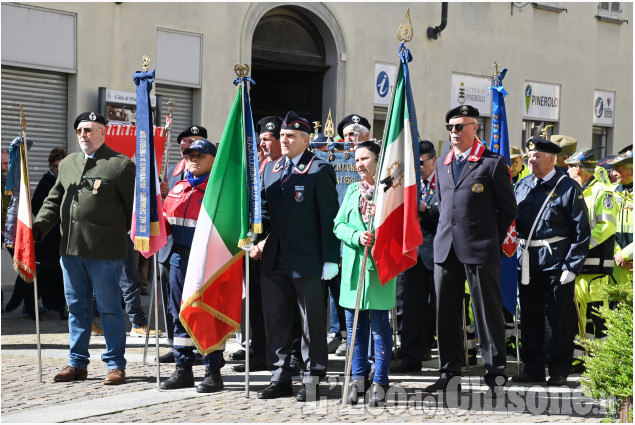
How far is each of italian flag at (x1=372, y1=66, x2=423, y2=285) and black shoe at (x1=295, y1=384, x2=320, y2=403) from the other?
3.18 ft

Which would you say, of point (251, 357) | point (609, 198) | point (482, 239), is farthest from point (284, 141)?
point (609, 198)

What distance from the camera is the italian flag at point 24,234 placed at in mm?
8406

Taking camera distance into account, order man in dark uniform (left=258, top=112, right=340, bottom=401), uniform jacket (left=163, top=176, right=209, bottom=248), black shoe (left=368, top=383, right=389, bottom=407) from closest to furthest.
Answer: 1. black shoe (left=368, top=383, right=389, bottom=407)
2. man in dark uniform (left=258, top=112, right=340, bottom=401)
3. uniform jacket (left=163, top=176, right=209, bottom=248)

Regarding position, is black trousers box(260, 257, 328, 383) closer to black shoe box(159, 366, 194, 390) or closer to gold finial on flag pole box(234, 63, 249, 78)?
black shoe box(159, 366, 194, 390)

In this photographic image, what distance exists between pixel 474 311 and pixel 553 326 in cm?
96

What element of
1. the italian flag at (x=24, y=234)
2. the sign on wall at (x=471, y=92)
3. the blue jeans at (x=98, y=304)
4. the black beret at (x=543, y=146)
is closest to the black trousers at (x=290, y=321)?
the blue jeans at (x=98, y=304)

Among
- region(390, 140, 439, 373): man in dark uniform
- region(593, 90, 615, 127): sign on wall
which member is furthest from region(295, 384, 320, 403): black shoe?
region(593, 90, 615, 127): sign on wall

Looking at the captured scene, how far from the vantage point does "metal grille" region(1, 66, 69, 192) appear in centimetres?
1459

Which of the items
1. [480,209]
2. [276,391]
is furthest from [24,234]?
[480,209]

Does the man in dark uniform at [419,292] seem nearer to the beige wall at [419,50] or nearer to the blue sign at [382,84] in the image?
the beige wall at [419,50]

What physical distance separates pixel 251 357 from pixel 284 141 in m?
2.26

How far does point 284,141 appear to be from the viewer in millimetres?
7758

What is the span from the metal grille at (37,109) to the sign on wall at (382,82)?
6.68 m

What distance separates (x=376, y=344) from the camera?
24.3ft
